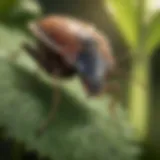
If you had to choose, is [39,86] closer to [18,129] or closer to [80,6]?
[18,129]

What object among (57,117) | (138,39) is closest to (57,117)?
(57,117)

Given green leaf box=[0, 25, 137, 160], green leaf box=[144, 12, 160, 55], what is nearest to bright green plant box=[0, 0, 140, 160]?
green leaf box=[0, 25, 137, 160]

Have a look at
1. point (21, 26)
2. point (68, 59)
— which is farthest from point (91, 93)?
point (21, 26)

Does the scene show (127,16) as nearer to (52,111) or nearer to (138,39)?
(138,39)

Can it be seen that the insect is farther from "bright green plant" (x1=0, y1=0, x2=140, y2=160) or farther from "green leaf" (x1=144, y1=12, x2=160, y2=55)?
"green leaf" (x1=144, y1=12, x2=160, y2=55)

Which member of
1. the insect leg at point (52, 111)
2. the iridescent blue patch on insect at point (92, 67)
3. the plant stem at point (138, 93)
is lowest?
the insect leg at point (52, 111)

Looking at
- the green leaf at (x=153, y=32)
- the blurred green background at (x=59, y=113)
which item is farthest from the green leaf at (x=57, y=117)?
the green leaf at (x=153, y=32)

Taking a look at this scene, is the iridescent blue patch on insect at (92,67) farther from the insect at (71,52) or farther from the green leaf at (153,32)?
the green leaf at (153,32)

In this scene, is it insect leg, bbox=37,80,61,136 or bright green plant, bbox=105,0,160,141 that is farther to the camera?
bright green plant, bbox=105,0,160,141
